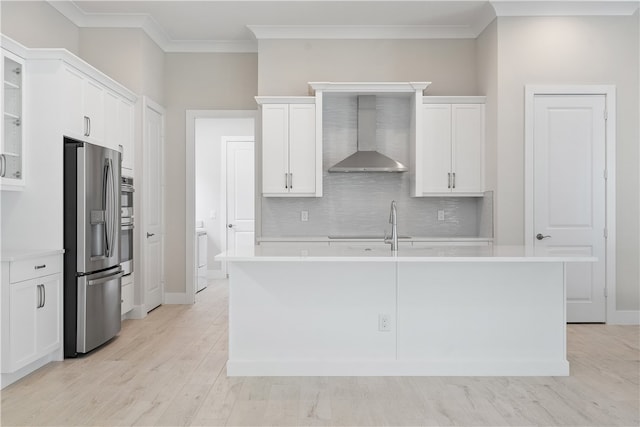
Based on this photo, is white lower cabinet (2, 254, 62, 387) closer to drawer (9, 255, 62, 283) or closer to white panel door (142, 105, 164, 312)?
drawer (9, 255, 62, 283)

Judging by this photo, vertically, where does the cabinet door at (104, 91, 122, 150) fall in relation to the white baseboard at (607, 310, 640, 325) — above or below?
above

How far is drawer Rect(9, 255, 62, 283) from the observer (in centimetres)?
349

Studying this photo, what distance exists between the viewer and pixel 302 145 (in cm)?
588

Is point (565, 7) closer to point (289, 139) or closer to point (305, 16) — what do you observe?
point (305, 16)

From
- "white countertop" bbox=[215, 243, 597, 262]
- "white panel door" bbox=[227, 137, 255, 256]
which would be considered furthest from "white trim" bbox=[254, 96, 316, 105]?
"white panel door" bbox=[227, 137, 255, 256]

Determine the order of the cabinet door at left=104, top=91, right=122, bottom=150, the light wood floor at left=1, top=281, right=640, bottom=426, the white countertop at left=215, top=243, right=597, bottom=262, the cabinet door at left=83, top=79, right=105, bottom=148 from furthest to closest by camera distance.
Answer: the cabinet door at left=104, top=91, right=122, bottom=150
the cabinet door at left=83, top=79, right=105, bottom=148
the white countertop at left=215, top=243, right=597, bottom=262
the light wood floor at left=1, top=281, right=640, bottom=426

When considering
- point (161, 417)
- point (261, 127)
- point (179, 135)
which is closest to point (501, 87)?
point (261, 127)

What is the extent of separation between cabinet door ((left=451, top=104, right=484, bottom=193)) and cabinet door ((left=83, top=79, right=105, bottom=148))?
138 inches

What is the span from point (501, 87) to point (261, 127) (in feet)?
8.55

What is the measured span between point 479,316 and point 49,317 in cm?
301

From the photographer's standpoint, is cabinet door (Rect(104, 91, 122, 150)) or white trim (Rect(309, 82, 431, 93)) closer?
cabinet door (Rect(104, 91, 122, 150))

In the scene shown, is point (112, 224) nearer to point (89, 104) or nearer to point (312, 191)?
point (89, 104)

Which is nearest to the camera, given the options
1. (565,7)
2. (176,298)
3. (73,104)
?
(73,104)

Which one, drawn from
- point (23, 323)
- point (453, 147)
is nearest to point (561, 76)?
point (453, 147)
